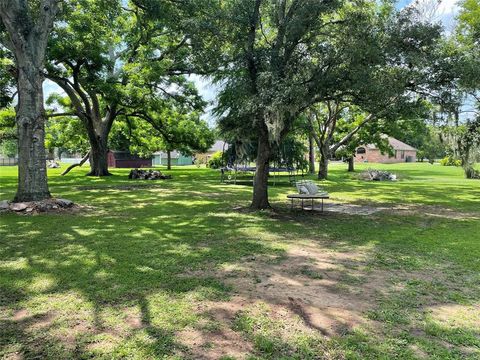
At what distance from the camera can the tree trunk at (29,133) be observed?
10.2 metres

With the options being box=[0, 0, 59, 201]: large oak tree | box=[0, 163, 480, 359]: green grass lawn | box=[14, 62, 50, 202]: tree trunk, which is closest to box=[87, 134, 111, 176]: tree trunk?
box=[0, 0, 59, 201]: large oak tree

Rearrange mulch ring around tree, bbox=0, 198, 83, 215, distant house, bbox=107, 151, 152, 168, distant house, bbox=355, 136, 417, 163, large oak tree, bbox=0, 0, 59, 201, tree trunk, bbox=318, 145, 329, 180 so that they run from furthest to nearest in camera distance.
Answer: distant house, bbox=355, 136, 417, 163 → distant house, bbox=107, 151, 152, 168 → tree trunk, bbox=318, 145, 329, 180 → large oak tree, bbox=0, 0, 59, 201 → mulch ring around tree, bbox=0, 198, 83, 215

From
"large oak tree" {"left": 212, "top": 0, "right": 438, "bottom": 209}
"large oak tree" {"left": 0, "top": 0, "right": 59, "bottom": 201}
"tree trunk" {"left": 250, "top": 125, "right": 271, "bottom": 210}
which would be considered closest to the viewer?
"large oak tree" {"left": 212, "top": 0, "right": 438, "bottom": 209}

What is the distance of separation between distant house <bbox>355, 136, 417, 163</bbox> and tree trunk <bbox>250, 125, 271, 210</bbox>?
171 feet

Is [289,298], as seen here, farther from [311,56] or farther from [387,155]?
[387,155]

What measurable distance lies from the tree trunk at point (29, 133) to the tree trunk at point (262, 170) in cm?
574

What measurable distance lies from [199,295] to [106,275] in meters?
1.38

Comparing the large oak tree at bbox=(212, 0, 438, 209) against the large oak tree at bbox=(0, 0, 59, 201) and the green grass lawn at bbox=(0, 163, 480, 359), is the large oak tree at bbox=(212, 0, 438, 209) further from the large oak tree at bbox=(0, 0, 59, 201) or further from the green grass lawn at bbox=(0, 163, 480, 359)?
the large oak tree at bbox=(0, 0, 59, 201)

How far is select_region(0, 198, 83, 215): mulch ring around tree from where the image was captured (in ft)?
31.5

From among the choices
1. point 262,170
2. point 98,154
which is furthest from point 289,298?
point 98,154

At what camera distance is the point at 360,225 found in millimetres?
8617

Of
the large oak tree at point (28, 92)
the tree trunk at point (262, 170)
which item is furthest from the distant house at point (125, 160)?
the tree trunk at point (262, 170)

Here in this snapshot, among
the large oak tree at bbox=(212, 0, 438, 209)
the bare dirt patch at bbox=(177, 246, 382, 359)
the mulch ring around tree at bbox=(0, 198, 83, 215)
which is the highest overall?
the large oak tree at bbox=(212, 0, 438, 209)

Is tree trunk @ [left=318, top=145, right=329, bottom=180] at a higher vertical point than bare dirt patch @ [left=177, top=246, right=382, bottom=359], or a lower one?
higher
